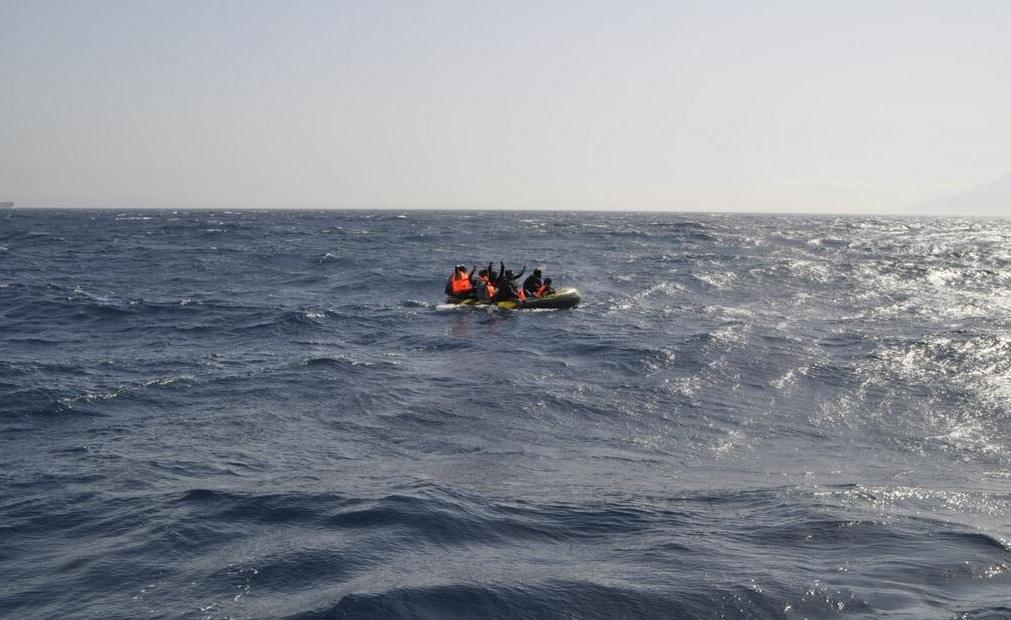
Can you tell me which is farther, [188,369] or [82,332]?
[82,332]

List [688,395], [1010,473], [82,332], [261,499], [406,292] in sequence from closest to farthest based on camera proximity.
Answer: [261,499]
[1010,473]
[688,395]
[82,332]
[406,292]

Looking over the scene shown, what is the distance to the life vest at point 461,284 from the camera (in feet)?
90.6

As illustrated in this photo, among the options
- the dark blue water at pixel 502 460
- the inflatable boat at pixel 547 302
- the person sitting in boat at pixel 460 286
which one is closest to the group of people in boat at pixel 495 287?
the person sitting in boat at pixel 460 286

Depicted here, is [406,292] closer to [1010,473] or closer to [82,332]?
[82,332]

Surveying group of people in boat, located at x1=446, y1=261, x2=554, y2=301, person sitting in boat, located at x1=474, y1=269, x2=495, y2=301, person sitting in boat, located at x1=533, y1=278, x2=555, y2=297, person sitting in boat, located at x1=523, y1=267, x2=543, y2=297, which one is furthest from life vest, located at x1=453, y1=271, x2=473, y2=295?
person sitting in boat, located at x1=533, y1=278, x2=555, y2=297

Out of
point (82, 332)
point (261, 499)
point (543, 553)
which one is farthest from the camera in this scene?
point (82, 332)

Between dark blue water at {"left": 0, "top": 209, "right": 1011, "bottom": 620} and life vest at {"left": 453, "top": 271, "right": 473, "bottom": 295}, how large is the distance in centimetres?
110

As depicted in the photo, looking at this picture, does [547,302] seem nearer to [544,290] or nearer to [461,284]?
[544,290]

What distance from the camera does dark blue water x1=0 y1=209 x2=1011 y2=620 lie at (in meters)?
7.05

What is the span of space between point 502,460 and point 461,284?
55.4 ft

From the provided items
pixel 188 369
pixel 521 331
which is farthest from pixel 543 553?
pixel 521 331

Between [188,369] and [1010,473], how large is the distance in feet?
45.1

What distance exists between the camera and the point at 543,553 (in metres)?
7.91

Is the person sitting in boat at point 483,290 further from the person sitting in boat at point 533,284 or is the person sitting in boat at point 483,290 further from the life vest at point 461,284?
the person sitting in boat at point 533,284
